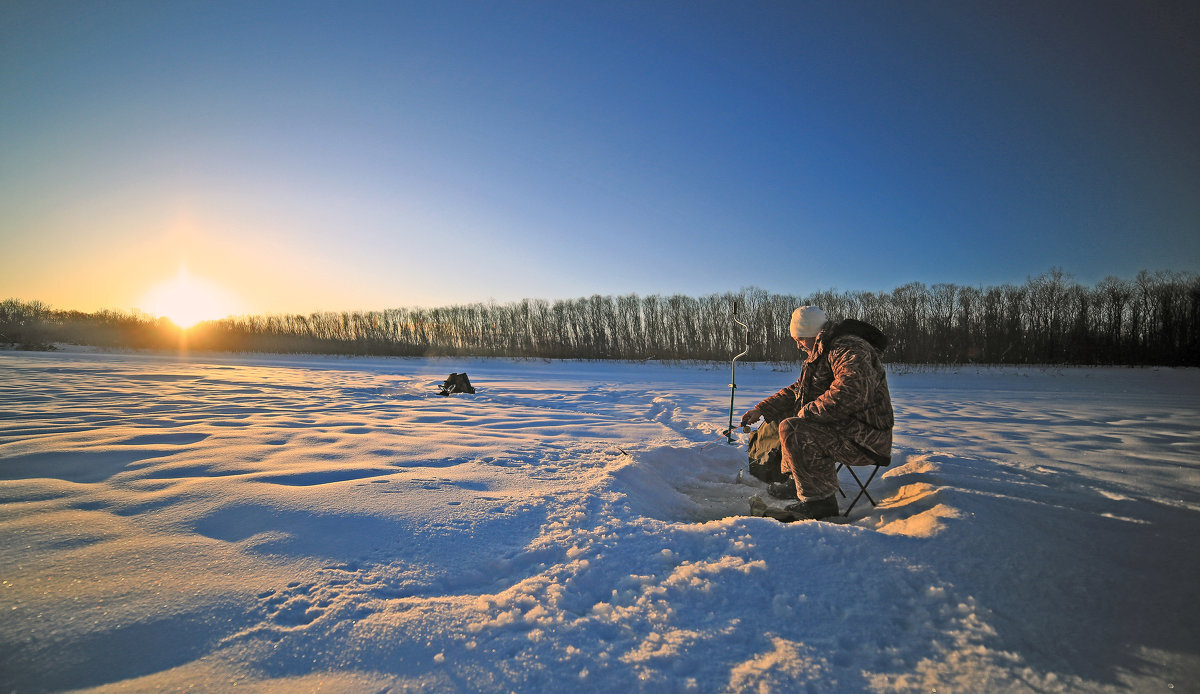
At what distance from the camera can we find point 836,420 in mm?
3088

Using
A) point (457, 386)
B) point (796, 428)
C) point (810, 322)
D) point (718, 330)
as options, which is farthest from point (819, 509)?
point (718, 330)

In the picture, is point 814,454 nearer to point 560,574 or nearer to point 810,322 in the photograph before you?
point 810,322

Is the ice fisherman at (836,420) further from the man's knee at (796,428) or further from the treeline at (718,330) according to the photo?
the treeline at (718,330)

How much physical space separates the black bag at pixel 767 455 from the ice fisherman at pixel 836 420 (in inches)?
20.5

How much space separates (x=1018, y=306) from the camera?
2269 centimetres

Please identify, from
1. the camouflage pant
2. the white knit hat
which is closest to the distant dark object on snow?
the white knit hat

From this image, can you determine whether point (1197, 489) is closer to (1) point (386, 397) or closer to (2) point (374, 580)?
(2) point (374, 580)

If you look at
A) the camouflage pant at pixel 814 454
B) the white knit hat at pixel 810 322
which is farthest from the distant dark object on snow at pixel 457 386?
the camouflage pant at pixel 814 454

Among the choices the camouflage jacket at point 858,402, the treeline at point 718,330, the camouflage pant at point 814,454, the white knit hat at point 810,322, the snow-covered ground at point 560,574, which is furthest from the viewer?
the treeline at point 718,330

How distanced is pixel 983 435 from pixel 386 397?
10.1 m

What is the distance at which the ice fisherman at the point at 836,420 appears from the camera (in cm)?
303

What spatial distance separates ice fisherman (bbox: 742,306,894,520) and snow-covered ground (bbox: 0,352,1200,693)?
37cm

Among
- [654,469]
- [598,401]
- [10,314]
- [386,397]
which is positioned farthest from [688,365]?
[10,314]

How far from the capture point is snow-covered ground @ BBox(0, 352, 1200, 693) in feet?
5.12
